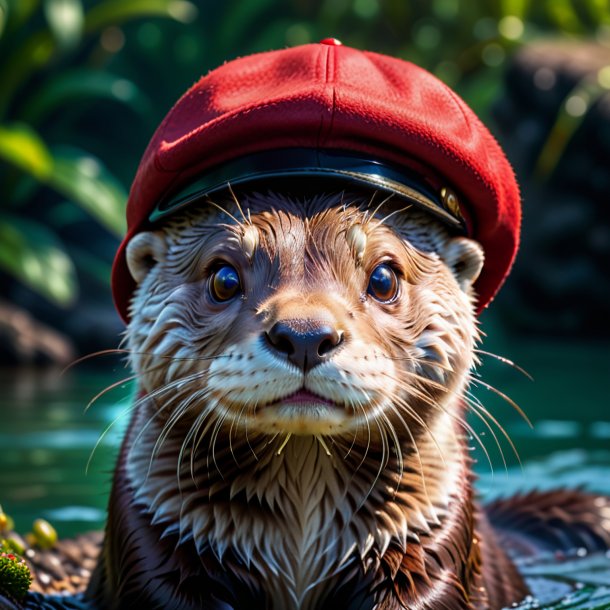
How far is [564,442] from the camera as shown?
16.5ft

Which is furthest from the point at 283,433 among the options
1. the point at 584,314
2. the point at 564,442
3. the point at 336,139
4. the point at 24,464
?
the point at 584,314

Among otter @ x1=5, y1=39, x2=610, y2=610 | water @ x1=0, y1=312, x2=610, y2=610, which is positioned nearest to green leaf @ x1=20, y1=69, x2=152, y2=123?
water @ x1=0, y1=312, x2=610, y2=610

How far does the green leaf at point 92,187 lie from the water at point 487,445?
134 cm

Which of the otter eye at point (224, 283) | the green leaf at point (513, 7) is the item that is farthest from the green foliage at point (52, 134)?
the otter eye at point (224, 283)

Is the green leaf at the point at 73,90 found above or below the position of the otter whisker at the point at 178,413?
above

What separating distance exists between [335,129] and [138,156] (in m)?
10.4

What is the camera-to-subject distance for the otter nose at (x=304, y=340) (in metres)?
1.91

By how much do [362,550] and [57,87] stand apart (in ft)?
27.3

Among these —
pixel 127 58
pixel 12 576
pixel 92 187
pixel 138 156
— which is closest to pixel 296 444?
pixel 12 576

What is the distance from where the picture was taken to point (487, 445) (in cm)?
515

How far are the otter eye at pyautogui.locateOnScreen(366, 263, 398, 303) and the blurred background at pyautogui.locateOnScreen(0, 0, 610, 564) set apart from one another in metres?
1.92

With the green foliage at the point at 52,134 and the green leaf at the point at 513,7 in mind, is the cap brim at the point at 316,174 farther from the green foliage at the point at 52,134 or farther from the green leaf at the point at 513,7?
the green leaf at the point at 513,7

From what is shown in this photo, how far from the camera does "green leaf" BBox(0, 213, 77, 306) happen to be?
317 inches

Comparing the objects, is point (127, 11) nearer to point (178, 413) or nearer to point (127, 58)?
point (127, 58)
